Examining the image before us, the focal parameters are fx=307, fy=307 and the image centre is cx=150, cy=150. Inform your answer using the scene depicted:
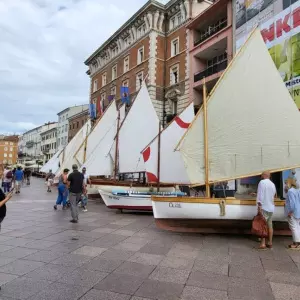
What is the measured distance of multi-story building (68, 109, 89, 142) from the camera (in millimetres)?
58281

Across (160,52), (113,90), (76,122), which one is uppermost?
(160,52)

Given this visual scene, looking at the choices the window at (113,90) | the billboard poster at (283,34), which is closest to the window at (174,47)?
the window at (113,90)

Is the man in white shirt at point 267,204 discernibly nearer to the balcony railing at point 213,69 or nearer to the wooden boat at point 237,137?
the wooden boat at point 237,137

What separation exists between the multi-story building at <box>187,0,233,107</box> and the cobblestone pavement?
18.2m

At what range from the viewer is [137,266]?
17.5ft

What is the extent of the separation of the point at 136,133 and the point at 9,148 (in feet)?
442

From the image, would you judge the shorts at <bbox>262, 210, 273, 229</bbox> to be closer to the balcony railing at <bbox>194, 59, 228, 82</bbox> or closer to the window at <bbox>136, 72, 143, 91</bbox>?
the balcony railing at <bbox>194, 59, 228, 82</bbox>

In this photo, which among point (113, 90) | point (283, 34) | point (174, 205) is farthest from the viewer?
point (113, 90)

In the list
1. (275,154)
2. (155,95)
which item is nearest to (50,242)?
(275,154)

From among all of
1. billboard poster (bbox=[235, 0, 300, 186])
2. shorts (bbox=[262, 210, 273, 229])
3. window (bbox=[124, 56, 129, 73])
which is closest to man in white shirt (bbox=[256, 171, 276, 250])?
shorts (bbox=[262, 210, 273, 229])

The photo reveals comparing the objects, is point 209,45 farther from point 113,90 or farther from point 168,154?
point 113,90

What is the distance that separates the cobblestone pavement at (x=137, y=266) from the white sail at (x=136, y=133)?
7.55 m

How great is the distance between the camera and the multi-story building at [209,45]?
955 inches

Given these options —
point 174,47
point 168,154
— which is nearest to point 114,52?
point 174,47
